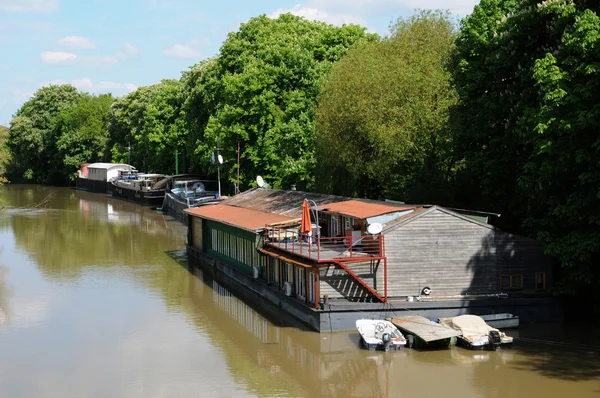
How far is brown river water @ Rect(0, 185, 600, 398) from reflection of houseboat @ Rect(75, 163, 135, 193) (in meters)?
68.4

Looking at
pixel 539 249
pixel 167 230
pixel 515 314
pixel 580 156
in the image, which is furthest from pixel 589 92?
pixel 167 230

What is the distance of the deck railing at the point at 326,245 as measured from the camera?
98.2ft

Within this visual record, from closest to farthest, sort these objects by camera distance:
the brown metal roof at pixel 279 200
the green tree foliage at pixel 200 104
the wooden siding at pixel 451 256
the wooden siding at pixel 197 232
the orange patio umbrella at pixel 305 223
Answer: the wooden siding at pixel 451 256
the orange patio umbrella at pixel 305 223
the brown metal roof at pixel 279 200
the wooden siding at pixel 197 232
the green tree foliage at pixel 200 104

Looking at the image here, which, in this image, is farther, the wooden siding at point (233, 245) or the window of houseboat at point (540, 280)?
the wooden siding at point (233, 245)

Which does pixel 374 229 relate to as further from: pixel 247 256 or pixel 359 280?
pixel 247 256

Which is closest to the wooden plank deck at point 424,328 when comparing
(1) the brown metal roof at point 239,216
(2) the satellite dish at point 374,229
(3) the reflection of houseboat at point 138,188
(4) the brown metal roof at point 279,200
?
(2) the satellite dish at point 374,229

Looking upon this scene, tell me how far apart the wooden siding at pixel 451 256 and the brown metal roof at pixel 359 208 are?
80.9 inches

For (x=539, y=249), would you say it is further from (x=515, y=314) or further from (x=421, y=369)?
(x=421, y=369)

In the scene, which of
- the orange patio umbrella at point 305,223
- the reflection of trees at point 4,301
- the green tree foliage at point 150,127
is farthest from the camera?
the green tree foliage at point 150,127

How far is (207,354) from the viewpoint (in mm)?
28719

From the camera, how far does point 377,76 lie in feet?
140

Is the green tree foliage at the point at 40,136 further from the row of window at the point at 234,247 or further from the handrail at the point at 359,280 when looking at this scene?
the handrail at the point at 359,280

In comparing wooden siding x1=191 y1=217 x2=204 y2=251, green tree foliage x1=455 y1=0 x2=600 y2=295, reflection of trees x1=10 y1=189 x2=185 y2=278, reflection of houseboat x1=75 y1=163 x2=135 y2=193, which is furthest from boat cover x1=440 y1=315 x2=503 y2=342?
reflection of houseboat x1=75 y1=163 x2=135 y2=193

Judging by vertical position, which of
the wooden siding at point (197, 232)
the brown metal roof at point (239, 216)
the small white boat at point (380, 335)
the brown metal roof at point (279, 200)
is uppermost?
the brown metal roof at point (279, 200)
